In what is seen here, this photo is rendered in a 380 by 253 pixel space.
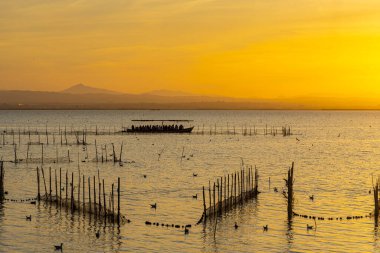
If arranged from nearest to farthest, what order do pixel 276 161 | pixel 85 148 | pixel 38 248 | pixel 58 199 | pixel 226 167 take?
1. pixel 38 248
2. pixel 58 199
3. pixel 226 167
4. pixel 276 161
5. pixel 85 148

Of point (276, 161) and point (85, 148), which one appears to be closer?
point (276, 161)

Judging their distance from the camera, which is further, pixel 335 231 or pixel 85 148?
pixel 85 148

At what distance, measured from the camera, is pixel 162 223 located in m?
35.6

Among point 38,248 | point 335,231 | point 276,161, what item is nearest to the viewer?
point 38,248

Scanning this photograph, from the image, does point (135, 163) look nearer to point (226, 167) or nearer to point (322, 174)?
point (226, 167)

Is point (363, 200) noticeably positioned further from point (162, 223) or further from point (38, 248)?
point (38, 248)

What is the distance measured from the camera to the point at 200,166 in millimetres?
69875

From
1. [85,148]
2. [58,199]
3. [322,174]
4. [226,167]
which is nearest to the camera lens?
[58,199]

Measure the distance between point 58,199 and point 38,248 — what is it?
933cm

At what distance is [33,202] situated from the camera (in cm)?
4078

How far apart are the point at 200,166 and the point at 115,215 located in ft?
116

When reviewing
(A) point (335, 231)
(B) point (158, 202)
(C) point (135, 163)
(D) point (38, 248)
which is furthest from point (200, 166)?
(D) point (38, 248)

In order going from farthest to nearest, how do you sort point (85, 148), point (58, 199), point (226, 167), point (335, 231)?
1. point (85, 148)
2. point (226, 167)
3. point (58, 199)
4. point (335, 231)

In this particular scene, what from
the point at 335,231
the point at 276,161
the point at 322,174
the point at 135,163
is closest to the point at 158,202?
the point at 335,231
